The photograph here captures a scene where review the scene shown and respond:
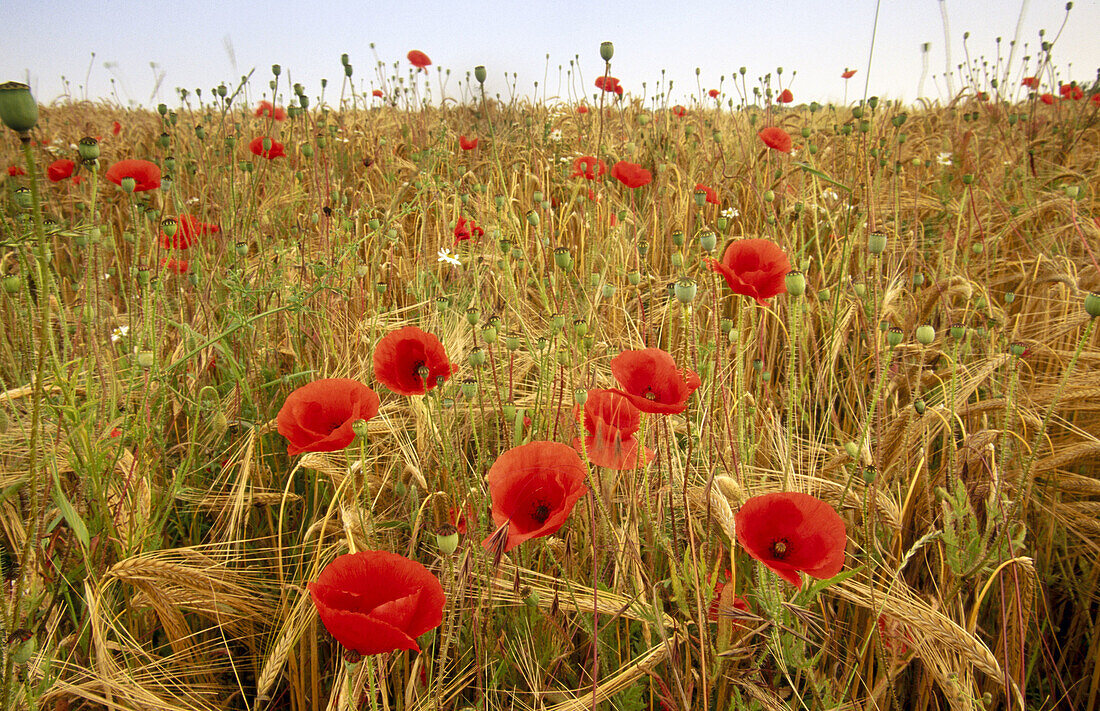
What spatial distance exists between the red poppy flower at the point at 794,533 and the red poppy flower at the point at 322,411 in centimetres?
53

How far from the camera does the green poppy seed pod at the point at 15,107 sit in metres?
0.55

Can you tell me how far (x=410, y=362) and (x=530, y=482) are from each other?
0.32 m

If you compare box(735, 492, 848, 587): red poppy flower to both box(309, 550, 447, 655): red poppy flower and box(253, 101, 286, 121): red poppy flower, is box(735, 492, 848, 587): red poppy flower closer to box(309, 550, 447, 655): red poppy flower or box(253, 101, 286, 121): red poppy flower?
box(309, 550, 447, 655): red poppy flower

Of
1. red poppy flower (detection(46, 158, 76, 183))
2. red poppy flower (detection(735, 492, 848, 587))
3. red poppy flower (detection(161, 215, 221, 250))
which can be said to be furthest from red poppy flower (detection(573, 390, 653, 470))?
red poppy flower (detection(46, 158, 76, 183))

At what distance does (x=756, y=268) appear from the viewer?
1.11 m

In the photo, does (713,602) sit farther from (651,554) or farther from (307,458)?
(307,458)

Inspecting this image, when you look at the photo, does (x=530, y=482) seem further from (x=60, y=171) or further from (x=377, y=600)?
(x=60, y=171)

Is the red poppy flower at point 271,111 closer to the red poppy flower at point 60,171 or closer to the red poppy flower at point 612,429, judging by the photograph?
the red poppy flower at point 60,171

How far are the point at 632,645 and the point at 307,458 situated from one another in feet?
2.19

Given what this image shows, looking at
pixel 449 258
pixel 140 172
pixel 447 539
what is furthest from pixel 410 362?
pixel 140 172

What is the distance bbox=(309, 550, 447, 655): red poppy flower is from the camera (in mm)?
600

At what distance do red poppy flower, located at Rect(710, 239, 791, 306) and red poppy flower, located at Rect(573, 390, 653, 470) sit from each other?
0.86ft

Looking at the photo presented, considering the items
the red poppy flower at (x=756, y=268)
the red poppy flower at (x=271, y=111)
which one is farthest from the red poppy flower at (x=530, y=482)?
the red poppy flower at (x=271, y=111)

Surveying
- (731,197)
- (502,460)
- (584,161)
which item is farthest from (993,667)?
(731,197)
